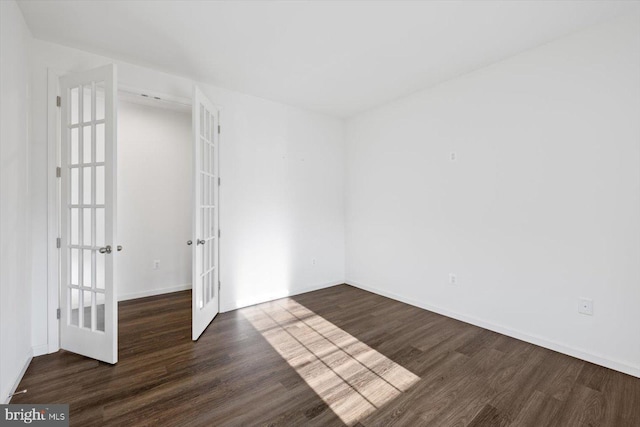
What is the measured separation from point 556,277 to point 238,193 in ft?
11.1

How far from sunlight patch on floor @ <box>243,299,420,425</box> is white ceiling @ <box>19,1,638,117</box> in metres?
2.73

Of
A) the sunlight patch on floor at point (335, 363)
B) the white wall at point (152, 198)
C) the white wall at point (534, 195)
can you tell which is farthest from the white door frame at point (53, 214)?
the white wall at point (534, 195)

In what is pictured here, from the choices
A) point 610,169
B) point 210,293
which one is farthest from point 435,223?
point 210,293

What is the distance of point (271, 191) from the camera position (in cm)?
387

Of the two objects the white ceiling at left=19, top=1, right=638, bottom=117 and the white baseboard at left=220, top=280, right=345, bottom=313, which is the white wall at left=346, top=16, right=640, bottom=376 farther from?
the white baseboard at left=220, top=280, right=345, bottom=313

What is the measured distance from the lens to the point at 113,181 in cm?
227

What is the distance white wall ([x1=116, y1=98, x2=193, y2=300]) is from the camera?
3.85 metres

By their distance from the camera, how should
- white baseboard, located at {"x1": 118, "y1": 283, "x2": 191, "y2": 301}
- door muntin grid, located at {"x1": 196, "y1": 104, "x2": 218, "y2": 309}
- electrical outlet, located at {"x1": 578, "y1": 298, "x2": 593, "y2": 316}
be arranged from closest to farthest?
electrical outlet, located at {"x1": 578, "y1": 298, "x2": 593, "y2": 316} < door muntin grid, located at {"x1": 196, "y1": 104, "x2": 218, "y2": 309} < white baseboard, located at {"x1": 118, "y1": 283, "x2": 191, "y2": 301}

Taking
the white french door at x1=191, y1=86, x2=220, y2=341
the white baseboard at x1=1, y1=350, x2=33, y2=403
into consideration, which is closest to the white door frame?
the white baseboard at x1=1, y1=350, x2=33, y2=403

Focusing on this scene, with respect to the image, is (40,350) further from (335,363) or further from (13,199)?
(335,363)

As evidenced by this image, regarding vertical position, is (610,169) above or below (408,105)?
below

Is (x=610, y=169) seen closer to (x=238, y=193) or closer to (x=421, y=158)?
(x=421, y=158)

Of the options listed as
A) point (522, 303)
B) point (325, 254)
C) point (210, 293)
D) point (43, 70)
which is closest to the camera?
point (43, 70)

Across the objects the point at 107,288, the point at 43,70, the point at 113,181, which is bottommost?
the point at 107,288
